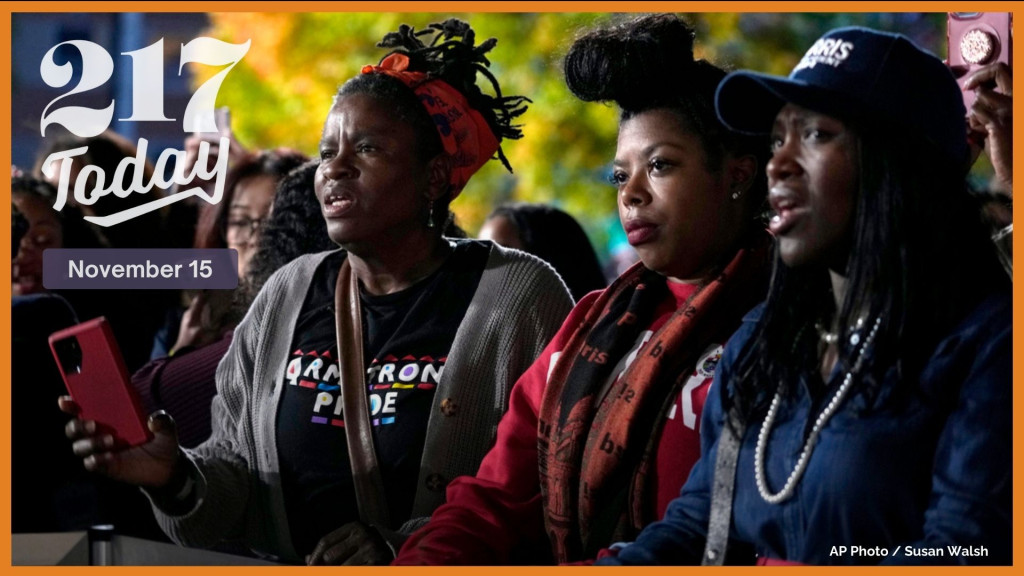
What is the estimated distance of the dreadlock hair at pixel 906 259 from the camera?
2242 mm

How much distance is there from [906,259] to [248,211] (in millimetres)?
2718

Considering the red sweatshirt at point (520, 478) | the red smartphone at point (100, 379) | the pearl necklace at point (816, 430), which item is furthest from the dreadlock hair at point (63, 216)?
the pearl necklace at point (816, 430)

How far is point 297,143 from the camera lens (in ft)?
39.7

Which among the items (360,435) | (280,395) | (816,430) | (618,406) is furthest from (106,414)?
(816,430)

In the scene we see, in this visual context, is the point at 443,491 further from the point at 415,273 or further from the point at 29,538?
the point at 29,538

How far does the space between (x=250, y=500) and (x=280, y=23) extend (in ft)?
30.8

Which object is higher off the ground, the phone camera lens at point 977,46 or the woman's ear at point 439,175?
the phone camera lens at point 977,46

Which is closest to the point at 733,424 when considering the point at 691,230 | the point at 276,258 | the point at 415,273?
the point at 691,230

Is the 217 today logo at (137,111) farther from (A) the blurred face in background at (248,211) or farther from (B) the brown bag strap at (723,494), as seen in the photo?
(B) the brown bag strap at (723,494)

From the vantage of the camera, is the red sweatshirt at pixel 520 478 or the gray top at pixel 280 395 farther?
the gray top at pixel 280 395

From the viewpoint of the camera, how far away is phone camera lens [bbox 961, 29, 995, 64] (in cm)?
300

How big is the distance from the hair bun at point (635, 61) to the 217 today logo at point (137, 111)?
A: 4.20 feet

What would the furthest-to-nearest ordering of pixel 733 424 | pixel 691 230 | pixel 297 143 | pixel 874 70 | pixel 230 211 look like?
pixel 297 143 → pixel 230 211 → pixel 691 230 → pixel 733 424 → pixel 874 70

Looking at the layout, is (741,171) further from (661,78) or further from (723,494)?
(723,494)
